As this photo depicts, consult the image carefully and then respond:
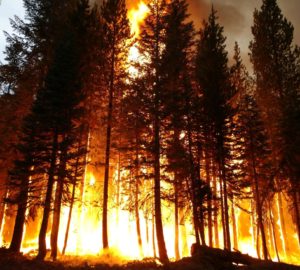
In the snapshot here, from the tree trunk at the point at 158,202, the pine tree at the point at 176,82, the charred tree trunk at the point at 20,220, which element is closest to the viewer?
the tree trunk at the point at 158,202

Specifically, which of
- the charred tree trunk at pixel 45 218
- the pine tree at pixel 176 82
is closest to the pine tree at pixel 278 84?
the pine tree at pixel 176 82

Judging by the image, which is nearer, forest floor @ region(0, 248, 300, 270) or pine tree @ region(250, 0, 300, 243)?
forest floor @ region(0, 248, 300, 270)

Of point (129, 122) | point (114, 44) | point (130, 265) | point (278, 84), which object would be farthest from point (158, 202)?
point (278, 84)

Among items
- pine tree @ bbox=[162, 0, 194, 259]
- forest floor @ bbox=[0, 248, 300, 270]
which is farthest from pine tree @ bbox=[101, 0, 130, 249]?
forest floor @ bbox=[0, 248, 300, 270]

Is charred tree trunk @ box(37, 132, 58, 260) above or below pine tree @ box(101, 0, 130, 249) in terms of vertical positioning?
below

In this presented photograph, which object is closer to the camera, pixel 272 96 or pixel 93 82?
pixel 93 82

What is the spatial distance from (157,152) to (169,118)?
2.54 m

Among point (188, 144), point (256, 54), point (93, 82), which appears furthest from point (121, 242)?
point (256, 54)

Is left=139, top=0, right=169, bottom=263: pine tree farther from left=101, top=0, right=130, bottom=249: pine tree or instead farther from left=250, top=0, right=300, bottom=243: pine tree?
left=250, top=0, right=300, bottom=243: pine tree

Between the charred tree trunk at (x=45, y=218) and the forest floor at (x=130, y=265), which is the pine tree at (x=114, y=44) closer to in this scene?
→ the charred tree trunk at (x=45, y=218)

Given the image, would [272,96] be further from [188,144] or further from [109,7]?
[109,7]

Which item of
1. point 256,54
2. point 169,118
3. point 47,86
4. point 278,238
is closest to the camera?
point 47,86

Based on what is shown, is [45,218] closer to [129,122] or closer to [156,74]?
[129,122]

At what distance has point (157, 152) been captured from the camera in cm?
1820
